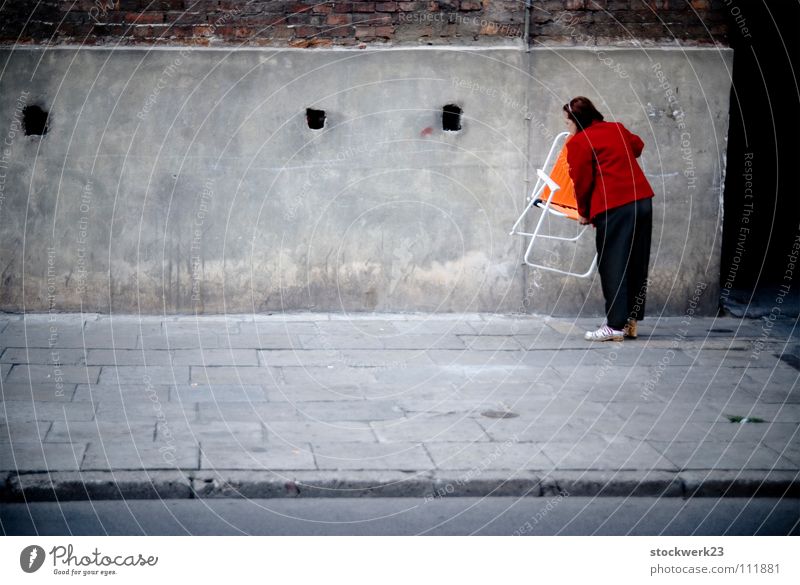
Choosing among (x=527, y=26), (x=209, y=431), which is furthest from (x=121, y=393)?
(x=527, y=26)

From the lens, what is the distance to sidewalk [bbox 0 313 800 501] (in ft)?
18.5

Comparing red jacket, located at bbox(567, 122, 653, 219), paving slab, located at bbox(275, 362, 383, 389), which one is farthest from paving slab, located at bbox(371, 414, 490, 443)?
red jacket, located at bbox(567, 122, 653, 219)

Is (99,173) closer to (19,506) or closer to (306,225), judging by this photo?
(306,225)

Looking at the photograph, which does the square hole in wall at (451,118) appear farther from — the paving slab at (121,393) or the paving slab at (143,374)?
the paving slab at (121,393)

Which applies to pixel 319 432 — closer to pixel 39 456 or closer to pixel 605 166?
pixel 39 456

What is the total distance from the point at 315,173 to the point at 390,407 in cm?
320

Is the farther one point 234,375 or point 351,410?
point 234,375

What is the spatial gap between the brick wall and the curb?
191 inches

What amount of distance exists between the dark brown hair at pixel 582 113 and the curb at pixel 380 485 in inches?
149

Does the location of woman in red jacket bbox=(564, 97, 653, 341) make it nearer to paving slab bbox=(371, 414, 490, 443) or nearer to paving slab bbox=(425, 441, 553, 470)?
paving slab bbox=(371, 414, 490, 443)

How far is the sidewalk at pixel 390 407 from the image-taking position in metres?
5.63

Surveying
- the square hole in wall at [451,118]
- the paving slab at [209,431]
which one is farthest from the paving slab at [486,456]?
the square hole in wall at [451,118]

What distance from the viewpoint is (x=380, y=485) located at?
5.59 meters

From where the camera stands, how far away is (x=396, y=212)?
9680mm
